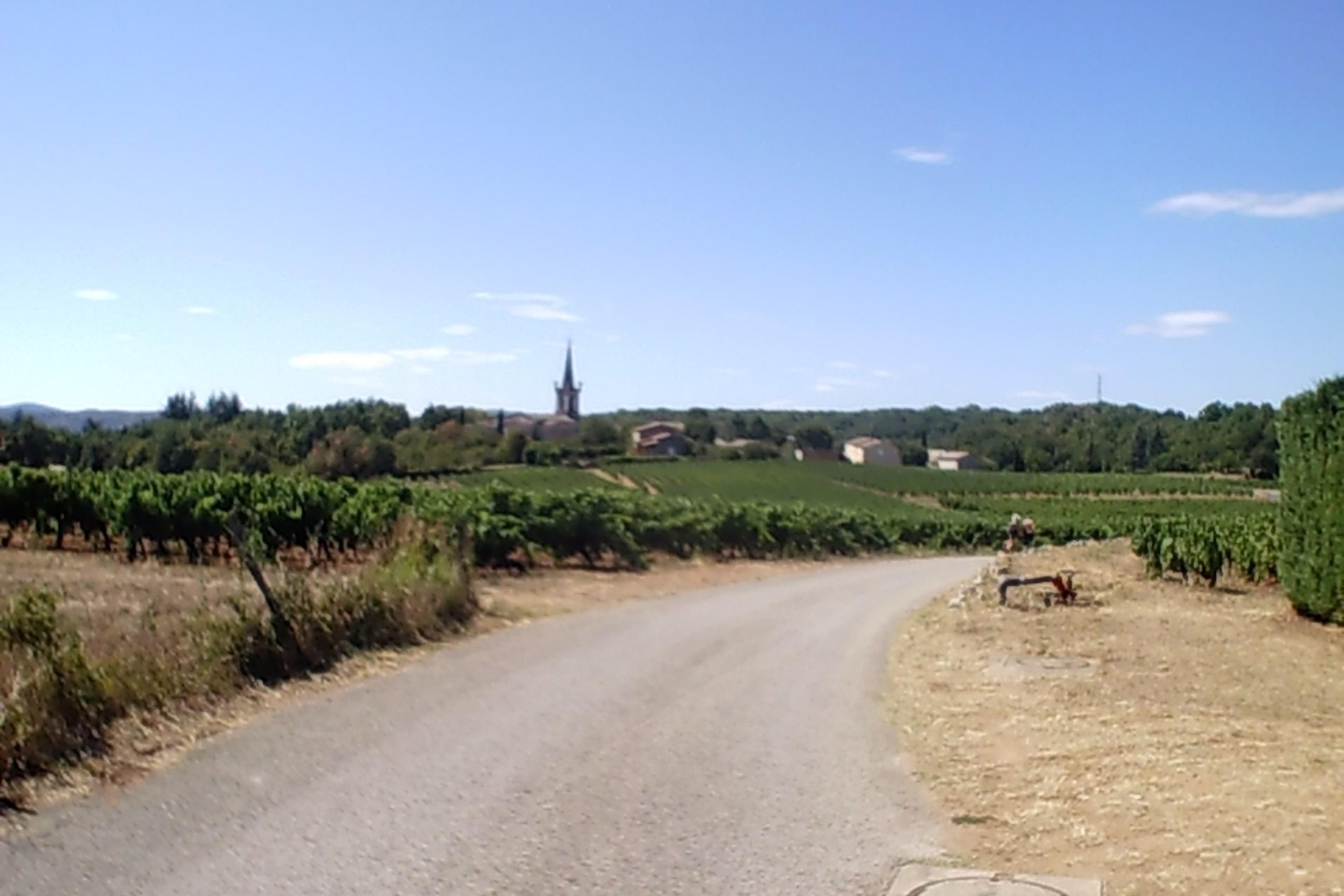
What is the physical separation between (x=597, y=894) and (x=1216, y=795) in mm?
3551

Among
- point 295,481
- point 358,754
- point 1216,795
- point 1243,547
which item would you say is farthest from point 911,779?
point 295,481

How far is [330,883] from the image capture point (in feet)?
18.4

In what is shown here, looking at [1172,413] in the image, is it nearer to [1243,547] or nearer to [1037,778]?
[1243,547]

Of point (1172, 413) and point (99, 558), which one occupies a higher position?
point (1172, 413)

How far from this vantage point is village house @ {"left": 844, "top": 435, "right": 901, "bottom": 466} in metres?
138

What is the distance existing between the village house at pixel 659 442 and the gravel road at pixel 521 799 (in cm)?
10062

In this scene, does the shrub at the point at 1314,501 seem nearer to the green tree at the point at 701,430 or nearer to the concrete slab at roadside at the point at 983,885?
the concrete slab at roadside at the point at 983,885

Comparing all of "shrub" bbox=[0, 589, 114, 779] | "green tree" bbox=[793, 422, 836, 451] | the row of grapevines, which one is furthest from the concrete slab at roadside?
"green tree" bbox=[793, 422, 836, 451]

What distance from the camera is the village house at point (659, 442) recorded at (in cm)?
11850

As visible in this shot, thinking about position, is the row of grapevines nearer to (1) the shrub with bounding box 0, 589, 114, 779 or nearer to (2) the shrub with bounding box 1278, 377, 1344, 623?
(2) the shrub with bounding box 1278, 377, 1344, 623

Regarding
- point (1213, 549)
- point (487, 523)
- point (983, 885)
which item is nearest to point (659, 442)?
point (487, 523)

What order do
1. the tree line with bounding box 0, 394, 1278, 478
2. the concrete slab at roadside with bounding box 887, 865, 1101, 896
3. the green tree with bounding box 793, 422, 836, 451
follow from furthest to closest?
the green tree with bounding box 793, 422, 836, 451 < the tree line with bounding box 0, 394, 1278, 478 < the concrete slab at roadside with bounding box 887, 865, 1101, 896

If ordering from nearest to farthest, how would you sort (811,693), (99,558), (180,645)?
(180,645), (811,693), (99,558)

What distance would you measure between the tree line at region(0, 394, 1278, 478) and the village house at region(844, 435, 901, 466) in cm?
316
